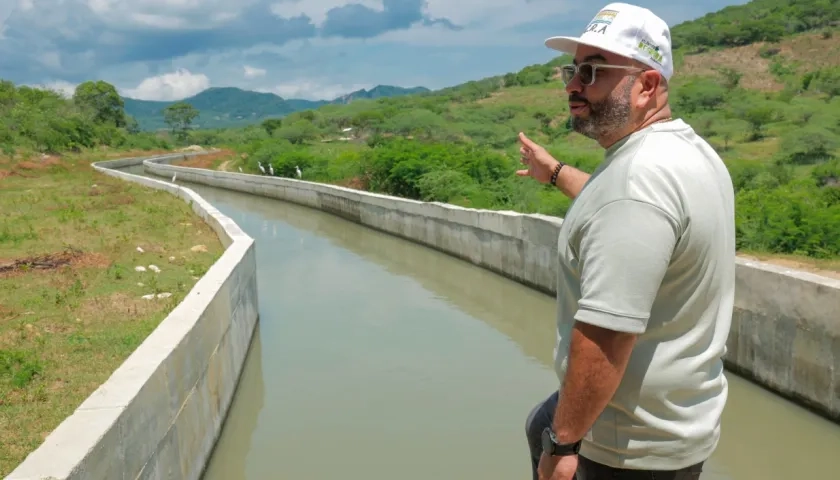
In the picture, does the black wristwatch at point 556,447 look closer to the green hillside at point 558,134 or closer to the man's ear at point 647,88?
the man's ear at point 647,88

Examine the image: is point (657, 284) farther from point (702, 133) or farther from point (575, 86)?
point (702, 133)

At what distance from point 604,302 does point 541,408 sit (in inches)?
30.0

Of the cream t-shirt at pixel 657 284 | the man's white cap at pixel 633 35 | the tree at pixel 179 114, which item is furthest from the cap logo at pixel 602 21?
the tree at pixel 179 114

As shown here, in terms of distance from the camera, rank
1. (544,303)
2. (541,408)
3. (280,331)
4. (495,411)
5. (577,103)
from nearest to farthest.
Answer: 1. (577,103)
2. (541,408)
3. (495,411)
4. (280,331)
5. (544,303)

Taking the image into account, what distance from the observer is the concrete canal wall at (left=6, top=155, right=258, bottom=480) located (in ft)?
9.48

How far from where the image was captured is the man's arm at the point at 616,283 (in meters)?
1.61

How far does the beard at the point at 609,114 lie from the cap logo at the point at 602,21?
0.16 meters

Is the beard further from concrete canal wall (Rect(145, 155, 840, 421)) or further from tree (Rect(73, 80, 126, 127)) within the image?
tree (Rect(73, 80, 126, 127))

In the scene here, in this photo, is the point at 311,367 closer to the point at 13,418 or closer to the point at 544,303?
the point at 13,418

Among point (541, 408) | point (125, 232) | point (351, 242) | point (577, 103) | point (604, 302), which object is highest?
point (577, 103)

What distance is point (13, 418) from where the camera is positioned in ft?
14.6

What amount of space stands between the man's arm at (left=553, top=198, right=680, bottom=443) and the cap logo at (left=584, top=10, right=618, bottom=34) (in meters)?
0.51

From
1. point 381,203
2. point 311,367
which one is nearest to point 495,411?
point 311,367

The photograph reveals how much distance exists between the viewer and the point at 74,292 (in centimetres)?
791
